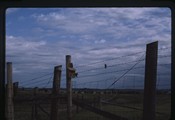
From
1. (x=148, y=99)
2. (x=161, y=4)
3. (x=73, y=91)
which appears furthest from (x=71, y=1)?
(x=73, y=91)

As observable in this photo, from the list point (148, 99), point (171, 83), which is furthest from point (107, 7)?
point (148, 99)

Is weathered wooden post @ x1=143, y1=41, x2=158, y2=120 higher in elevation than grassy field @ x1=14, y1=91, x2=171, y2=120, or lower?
higher

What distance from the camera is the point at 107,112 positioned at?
3.88 metres

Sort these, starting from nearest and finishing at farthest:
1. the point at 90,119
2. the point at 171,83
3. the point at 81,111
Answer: the point at 171,83 → the point at 90,119 → the point at 81,111

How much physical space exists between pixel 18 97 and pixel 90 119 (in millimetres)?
1010

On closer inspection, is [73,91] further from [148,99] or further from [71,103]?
[148,99]

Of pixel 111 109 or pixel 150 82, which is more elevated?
pixel 150 82

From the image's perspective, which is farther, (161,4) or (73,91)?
(73,91)

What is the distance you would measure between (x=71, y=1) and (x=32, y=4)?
25cm

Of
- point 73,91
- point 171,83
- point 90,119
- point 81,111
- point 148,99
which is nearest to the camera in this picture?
point 171,83

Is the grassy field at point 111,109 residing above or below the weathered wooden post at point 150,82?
below

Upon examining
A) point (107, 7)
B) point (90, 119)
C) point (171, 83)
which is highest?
point (107, 7)

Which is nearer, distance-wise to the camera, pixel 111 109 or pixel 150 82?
pixel 150 82

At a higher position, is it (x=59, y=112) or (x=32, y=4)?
(x=32, y=4)
